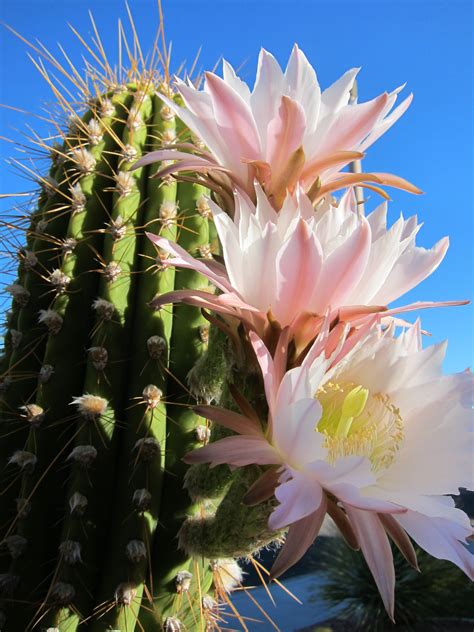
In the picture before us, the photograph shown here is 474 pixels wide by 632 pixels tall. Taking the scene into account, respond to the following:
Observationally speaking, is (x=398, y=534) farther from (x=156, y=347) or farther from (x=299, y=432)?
(x=156, y=347)

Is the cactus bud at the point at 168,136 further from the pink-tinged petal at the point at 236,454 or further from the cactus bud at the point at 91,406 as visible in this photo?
the pink-tinged petal at the point at 236,454

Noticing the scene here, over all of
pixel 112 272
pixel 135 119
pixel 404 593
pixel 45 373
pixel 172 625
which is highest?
pixel 135 119

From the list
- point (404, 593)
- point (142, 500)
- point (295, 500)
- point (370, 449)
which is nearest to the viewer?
point (295, 500)

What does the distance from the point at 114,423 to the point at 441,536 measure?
326 millimetres

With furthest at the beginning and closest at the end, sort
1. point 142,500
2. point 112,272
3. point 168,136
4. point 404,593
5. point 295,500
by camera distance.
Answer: point 404,593 → point 168,136 → point 112,272 → point 142,500 → point 295,500

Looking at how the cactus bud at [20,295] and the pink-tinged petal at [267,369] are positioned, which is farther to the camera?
the cactus bud at [20,295]

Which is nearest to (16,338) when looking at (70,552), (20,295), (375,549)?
(20,295)

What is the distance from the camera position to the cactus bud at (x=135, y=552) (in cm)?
51

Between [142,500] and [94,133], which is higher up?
[94,133]

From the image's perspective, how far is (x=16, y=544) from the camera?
0.55 m

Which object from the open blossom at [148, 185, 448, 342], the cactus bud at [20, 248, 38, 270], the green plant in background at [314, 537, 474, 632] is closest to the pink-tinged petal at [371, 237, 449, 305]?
the open blossom at [148, 185, 448, 342]

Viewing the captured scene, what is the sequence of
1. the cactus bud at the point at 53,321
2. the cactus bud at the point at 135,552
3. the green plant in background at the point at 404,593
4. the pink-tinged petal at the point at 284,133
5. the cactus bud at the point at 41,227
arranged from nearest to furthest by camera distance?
1. the pink-tinged petal at the point at 284,133
2. the cactus bud at the point at 135,552
3. the cactus bud at the point at 53,321
4. the cactus bud at the point at 41,227
5. the green plant in background at the point at 404,593

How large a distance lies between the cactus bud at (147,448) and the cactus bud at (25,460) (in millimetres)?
112

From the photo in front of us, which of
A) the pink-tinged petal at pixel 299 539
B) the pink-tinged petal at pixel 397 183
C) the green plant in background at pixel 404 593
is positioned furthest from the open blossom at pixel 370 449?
the green plant in background at pixel 404 593
